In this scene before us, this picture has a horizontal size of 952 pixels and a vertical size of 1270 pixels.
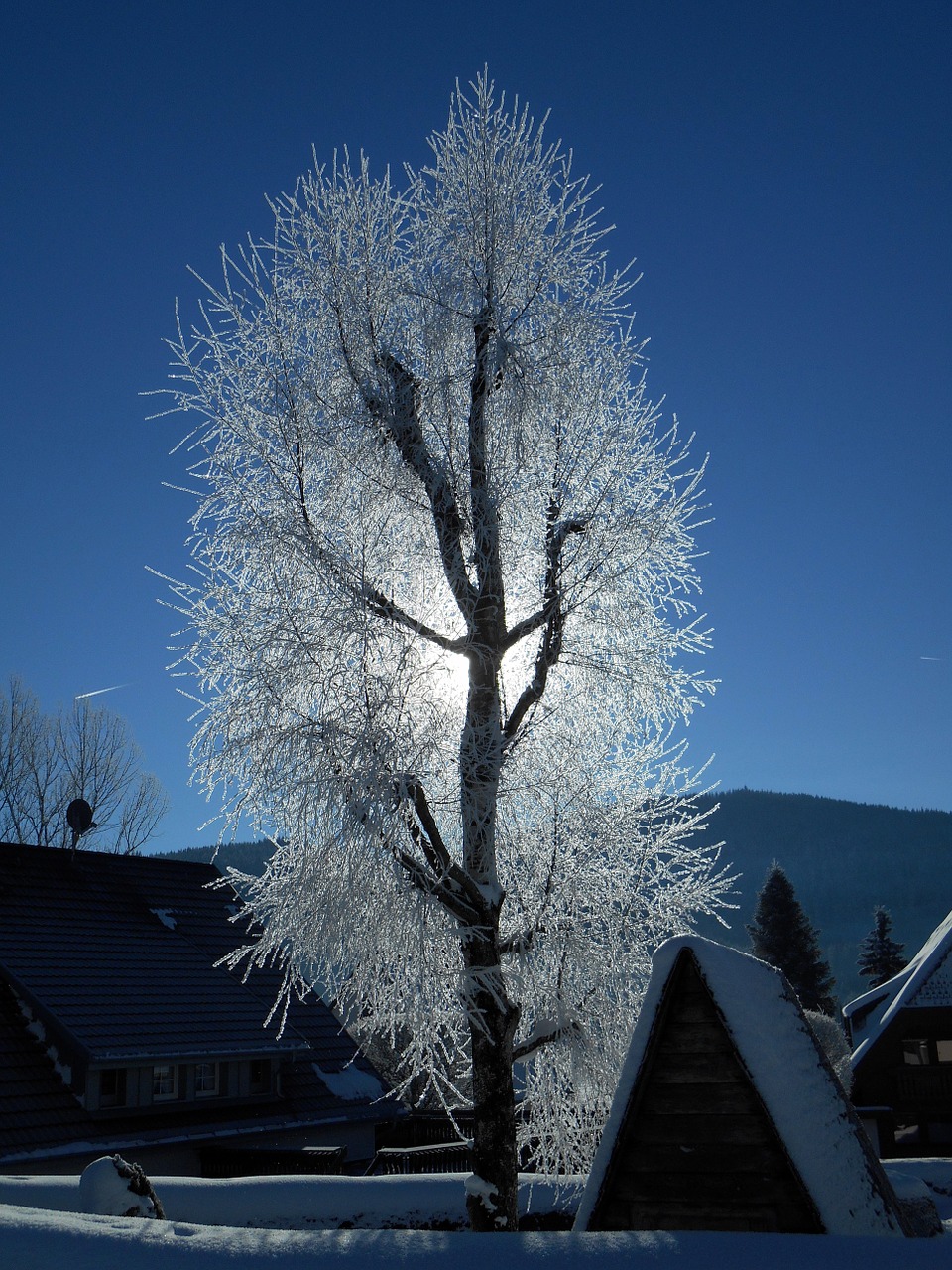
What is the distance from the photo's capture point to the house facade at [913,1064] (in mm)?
21984

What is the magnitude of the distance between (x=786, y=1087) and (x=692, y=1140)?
654mm

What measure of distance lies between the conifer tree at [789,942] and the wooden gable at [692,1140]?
38.7 m

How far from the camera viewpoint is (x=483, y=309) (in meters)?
9.02

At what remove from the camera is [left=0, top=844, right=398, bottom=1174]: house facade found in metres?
14.1

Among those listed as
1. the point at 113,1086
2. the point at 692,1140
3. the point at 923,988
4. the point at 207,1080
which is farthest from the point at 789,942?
the point at 692,1140

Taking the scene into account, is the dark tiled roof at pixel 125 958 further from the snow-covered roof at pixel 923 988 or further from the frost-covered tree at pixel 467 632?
the snow-covered roof at pixel 923 988

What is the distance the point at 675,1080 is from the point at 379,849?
2.86 m

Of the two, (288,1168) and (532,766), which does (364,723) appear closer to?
(532,766)

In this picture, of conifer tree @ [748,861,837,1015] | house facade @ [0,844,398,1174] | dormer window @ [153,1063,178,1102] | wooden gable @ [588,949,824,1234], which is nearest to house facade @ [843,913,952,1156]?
house facade @ [0,844,398,1174]

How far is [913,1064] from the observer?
2303 cm

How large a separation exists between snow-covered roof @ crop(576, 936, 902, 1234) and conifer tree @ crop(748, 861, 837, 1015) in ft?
127

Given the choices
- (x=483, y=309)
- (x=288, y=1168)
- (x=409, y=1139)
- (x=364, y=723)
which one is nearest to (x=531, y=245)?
(x=483, y=309)

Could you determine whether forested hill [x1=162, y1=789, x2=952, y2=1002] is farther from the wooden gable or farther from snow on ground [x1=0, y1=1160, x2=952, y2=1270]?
snow on ground [x1=0, y1=1160, x2=952, y2=1270]

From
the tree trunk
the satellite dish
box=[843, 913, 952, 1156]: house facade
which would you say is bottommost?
box=[843, 913, 952, 1156]: house facade
